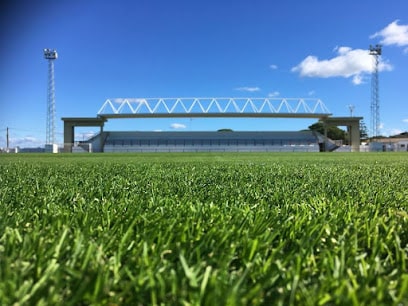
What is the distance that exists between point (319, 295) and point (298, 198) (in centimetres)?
130

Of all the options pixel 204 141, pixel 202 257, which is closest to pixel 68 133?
pixel 204 141

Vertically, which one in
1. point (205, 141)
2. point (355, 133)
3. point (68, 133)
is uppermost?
point (68, 133)

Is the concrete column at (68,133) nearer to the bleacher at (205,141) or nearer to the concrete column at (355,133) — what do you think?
the bleacher at (205,141)

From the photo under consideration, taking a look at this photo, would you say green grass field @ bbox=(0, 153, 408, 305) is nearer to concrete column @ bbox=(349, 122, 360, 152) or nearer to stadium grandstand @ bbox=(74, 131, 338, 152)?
stadium grandstand @ bbox=(74, 131, 338, 152)

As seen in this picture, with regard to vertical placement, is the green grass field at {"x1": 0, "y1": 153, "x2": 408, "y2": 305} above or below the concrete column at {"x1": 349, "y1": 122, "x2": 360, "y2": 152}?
below

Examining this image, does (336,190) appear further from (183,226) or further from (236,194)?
(183,226)

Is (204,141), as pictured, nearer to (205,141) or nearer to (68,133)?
(205,141)

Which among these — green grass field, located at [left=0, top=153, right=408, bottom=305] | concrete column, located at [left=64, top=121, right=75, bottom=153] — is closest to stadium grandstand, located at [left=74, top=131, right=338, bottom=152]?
concrete column, located at [left=64, top=121, right=75, bottom=153]

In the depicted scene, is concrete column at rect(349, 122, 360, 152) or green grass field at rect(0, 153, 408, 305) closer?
green grass field at rect(0, 153, 408, 305)

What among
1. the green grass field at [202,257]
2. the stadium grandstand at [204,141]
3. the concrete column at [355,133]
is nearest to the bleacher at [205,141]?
the stadium grandstand at [204,141]

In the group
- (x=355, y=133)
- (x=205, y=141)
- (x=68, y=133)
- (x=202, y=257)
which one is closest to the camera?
(x=202, y=257)

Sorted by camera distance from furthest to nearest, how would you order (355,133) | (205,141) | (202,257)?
(205,141) → (355,133) → (202,257)

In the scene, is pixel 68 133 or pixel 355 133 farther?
pixel 355 133

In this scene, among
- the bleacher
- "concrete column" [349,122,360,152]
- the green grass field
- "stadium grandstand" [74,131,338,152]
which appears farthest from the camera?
the bleacher
